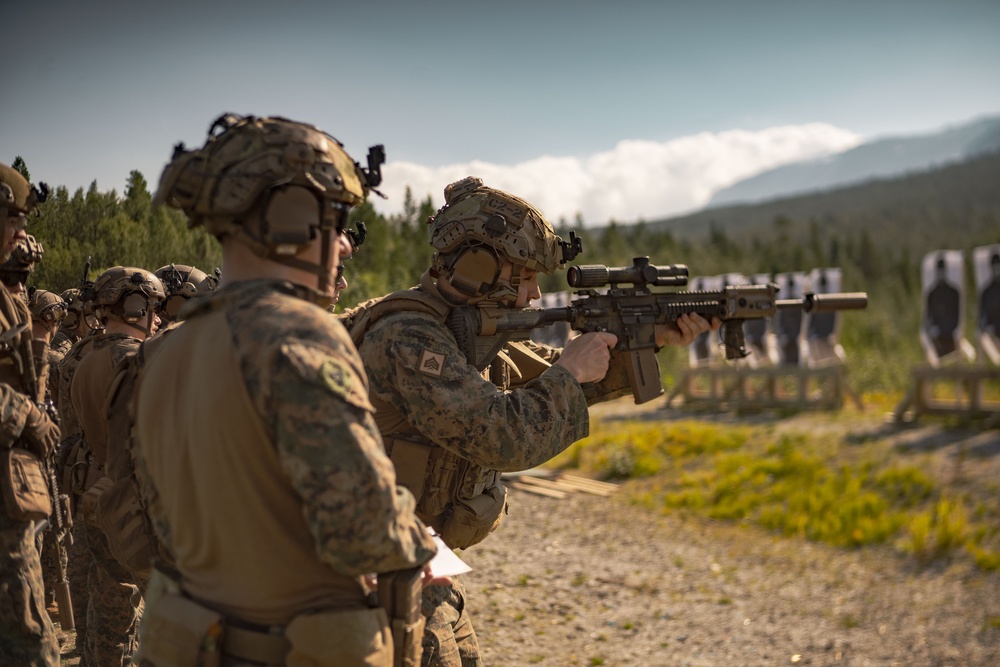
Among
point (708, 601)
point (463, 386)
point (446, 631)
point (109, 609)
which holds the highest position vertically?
point (463, 386)

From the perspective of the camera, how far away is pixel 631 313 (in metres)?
4.52

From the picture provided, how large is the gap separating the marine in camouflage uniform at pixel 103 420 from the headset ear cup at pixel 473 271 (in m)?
1.91

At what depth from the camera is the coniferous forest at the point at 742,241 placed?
615 cm

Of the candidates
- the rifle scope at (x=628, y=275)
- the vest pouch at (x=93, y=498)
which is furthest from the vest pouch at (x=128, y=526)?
the rifle scope at (x=628, y=275)

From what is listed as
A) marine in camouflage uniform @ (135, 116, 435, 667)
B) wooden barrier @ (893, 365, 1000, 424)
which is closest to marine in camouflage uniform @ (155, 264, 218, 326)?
marine in camouflage uniform @ (135, 116, 435, 667)

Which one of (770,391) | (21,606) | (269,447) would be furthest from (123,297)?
(770,391)

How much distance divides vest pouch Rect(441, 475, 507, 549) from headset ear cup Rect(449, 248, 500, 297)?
0.88 metres

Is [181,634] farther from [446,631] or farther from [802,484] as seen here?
[802,484]

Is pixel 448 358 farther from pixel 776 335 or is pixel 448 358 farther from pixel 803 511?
pixel 776 335

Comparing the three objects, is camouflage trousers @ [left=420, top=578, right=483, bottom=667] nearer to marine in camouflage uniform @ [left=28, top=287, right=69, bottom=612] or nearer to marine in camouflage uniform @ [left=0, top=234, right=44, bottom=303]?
marine in camouflage uniform @ [left=0, top=234, right=44, bottom=303]

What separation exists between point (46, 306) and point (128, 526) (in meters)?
3.27

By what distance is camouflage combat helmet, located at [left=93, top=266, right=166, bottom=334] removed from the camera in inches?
191

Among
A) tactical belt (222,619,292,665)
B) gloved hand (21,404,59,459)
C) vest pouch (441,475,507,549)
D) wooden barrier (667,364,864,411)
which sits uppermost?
gloved hand (21,404,59,459)

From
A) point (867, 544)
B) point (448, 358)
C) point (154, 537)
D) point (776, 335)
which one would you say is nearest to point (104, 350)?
point (154, 537)
